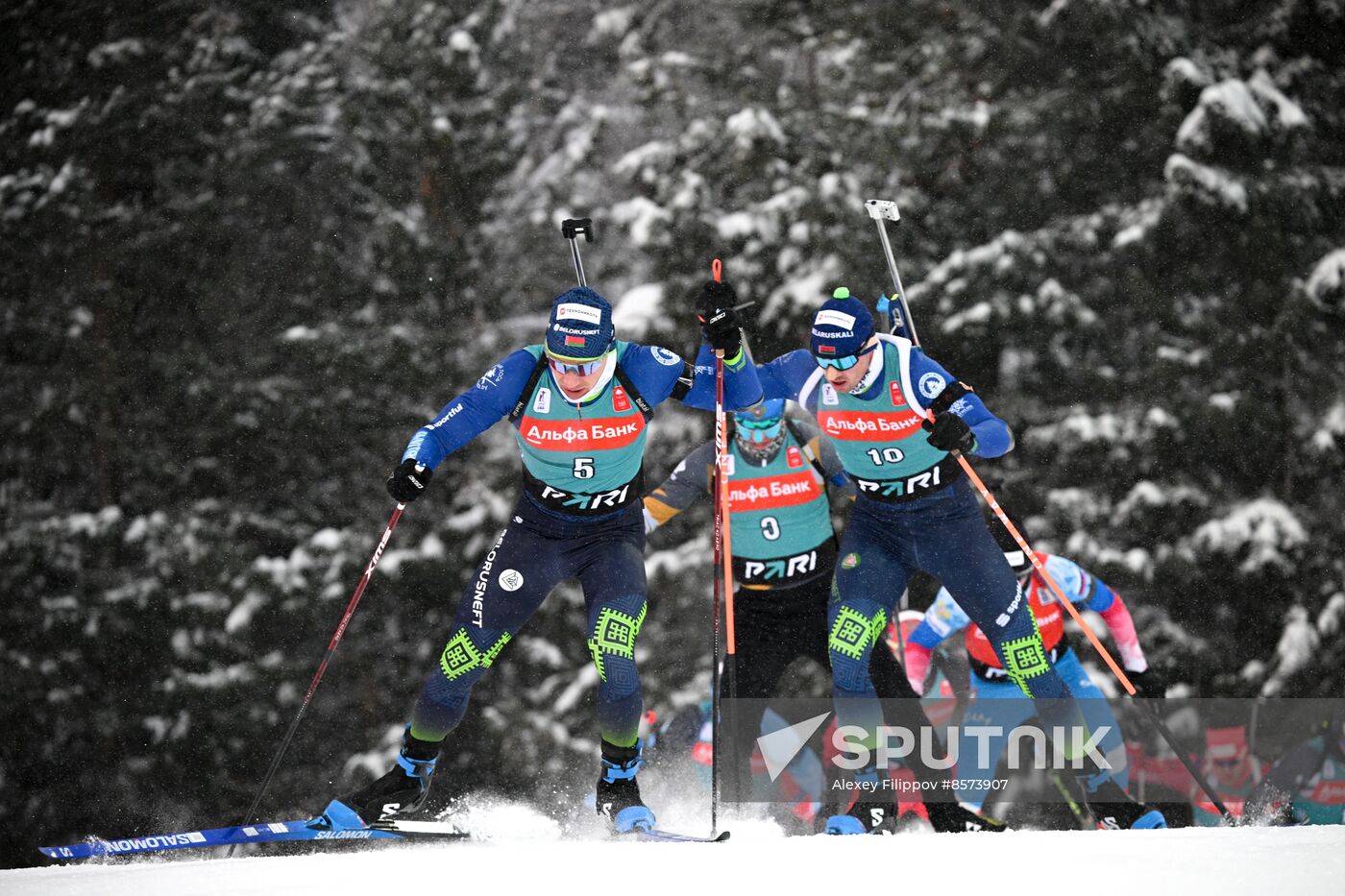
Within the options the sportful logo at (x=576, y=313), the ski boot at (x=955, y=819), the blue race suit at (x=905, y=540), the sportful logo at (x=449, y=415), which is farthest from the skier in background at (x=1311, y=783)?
the sportful logo at (x=449, y=415)

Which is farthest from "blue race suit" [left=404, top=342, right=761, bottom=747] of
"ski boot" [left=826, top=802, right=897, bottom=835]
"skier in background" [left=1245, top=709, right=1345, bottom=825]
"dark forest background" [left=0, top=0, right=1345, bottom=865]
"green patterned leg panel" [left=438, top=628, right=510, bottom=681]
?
"dark forest background" [left=0, top=0, right=1345, bottom=865]

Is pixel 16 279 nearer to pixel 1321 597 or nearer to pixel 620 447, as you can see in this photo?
pixel 620 447

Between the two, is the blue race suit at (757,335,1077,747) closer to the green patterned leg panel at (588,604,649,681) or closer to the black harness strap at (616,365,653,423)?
the black harness strap at (616,365,653,423)

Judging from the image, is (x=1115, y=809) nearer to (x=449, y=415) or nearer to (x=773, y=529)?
(x=773, y=529)

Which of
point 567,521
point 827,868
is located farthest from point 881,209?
point 827,868

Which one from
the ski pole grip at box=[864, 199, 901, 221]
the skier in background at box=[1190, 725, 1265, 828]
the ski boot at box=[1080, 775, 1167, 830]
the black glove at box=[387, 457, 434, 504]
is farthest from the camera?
the skier in background at box=[1190, 725, 1265, 828]

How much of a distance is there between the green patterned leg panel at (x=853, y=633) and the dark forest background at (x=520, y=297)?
6023 mm

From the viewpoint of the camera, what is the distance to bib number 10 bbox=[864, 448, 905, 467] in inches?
218

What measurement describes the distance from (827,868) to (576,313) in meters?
2.30

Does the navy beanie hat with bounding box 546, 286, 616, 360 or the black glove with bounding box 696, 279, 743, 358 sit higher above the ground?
the navy beanie hat with bounding box 546, 286, 616, 360

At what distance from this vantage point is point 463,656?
5223 mm

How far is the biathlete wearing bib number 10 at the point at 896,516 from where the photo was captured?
213 inches

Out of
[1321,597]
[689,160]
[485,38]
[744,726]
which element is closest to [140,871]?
[744,726]

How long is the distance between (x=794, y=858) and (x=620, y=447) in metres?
1.92
